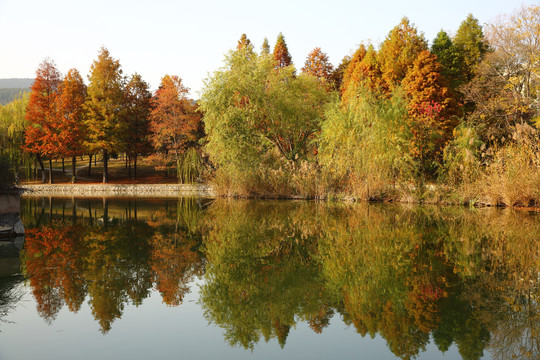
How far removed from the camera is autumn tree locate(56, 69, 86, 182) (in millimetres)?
34906

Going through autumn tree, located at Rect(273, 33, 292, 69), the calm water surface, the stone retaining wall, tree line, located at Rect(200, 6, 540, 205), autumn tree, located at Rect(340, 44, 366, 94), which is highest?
autumn tree, located at Rect(273, 33, 292, 69)

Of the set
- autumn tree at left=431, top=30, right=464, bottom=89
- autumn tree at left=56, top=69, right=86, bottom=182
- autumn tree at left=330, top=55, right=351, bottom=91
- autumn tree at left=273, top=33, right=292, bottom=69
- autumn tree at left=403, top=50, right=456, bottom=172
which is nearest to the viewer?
autumn tree at left=403, top=50, right=456, bottom=172

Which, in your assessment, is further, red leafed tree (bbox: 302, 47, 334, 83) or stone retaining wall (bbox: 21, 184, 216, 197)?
red leafed tree (bbox: 302, 47, 334, 83)

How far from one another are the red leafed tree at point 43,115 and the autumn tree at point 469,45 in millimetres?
33087

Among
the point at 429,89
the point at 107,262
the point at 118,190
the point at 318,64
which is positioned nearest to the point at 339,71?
the point at 318,64

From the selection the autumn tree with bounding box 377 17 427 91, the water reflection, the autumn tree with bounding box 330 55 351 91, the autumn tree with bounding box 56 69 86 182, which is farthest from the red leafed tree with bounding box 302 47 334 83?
the water reflection

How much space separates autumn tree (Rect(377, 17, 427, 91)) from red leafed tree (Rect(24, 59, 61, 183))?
86.0 ft

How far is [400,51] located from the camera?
3145 cm

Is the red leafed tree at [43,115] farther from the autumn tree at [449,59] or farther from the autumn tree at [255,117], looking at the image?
the autumn tree at [449,59]

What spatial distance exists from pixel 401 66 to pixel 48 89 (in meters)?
28.7

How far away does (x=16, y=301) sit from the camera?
5559mm

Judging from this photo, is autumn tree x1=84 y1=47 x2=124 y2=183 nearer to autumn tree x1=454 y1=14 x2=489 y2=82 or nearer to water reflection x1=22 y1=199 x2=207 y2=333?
water reflection x1=22 y1=199 x2=207 y2=333

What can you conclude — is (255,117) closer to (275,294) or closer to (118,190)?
(118,190)

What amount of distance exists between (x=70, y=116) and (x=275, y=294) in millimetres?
34443
